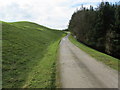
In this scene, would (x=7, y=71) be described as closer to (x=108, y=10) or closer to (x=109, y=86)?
(x=109, y=86)

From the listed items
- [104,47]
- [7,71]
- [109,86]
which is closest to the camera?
[109,86]

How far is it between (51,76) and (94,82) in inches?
123

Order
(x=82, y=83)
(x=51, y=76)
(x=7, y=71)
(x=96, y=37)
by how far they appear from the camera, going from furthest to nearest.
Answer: (x=96, y=37), (x=7, y=71), (x=51, y=76), (x=82, y=83)

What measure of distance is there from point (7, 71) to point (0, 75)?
2.98ft

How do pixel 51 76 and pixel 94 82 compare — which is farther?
pixel 51 76

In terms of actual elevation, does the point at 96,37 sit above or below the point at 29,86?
above

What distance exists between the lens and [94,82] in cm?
698

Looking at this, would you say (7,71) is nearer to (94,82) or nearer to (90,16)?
(94,82)

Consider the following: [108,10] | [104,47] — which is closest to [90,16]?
[108,10]

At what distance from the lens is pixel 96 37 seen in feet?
115

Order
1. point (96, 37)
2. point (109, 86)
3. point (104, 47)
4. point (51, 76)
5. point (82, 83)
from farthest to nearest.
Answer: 1. point (96, 37)
2. point (104, 47)
3. point (51, 76)
4. point (82, 83)
5. point (109, 86)

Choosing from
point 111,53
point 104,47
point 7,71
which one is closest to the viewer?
point 7,71

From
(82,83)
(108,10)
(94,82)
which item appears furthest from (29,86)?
(108,10)

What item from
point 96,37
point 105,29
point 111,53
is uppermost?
point 105,29
